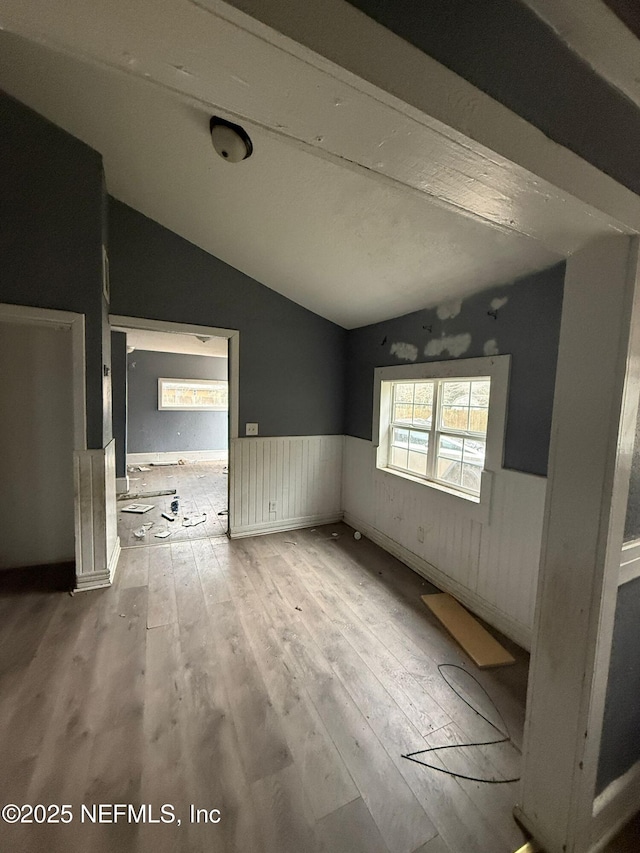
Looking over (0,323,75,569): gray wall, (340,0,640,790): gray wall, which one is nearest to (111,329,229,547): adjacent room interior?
(0,323,75,569): gray wall

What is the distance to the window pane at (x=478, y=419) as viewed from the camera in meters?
2.38

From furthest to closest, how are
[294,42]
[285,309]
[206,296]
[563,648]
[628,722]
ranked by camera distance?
[285,309] < [206,296] < [628,722] < [563,648] < [294,42]

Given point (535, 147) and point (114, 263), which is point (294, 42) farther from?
point (114, 263)

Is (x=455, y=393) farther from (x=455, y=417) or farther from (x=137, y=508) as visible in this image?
(x=137, y=508)

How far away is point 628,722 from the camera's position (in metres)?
1.16

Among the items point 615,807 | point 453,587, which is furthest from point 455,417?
point 615,807

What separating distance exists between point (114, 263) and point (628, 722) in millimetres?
3906

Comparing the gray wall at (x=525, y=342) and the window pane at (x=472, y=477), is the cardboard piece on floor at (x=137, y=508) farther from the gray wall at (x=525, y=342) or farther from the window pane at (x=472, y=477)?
the gray wall at (x=525, y=342)

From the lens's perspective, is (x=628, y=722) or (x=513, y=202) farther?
(x=628, y=722)

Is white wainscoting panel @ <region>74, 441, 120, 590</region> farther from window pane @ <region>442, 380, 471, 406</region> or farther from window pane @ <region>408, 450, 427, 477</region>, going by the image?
window pane @ <region>442, 380, 471, 406</region>

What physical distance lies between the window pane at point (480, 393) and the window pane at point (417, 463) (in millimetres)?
687

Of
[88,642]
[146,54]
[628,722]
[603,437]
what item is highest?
[146,54]

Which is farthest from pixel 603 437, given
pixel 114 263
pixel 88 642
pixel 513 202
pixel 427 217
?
pixel 114 263

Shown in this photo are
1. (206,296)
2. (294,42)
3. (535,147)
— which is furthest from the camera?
(206,296)
